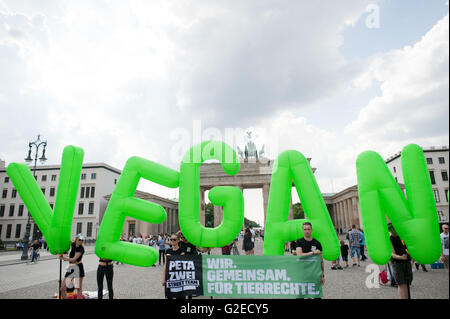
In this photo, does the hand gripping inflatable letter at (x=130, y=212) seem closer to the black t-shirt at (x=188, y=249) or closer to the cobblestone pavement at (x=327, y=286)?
the black t-shirt at (x=188, y=249)

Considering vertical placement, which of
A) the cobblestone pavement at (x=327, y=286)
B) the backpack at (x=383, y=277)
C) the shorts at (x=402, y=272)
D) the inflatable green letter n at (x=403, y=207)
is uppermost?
the inflatable green letter n at (x=403, y=207)

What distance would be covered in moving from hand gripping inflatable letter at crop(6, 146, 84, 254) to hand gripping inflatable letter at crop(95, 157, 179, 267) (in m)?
1.02

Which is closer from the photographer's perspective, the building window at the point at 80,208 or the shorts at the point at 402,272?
the shorts at the point at 402,272

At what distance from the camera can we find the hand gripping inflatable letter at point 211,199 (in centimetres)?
649

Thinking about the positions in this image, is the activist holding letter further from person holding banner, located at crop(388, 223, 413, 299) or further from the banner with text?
person holding banner, located at crop(388, 223, 413, 299)

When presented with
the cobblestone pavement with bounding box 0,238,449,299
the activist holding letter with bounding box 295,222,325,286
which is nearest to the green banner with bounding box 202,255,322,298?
the activist holding letter with bounding box 295,222,325,286

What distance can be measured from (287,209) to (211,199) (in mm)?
1864

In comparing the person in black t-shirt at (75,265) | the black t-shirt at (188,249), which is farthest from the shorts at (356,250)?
the person in black t-shirt at (75,265)

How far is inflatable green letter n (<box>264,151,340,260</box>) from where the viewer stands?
6.22m

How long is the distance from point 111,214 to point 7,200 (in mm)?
71336

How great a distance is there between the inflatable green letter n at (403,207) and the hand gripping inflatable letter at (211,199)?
2.93m

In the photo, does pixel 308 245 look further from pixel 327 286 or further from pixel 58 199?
pixel 58 199
